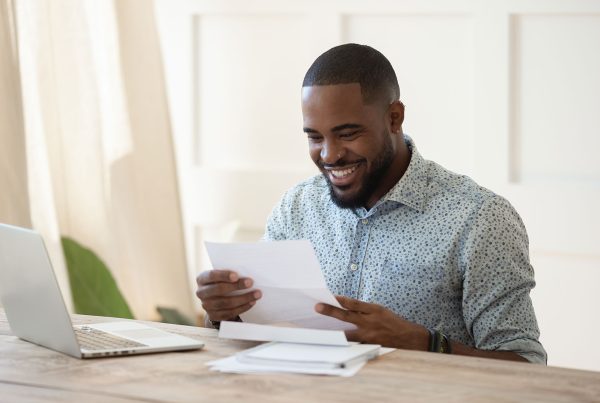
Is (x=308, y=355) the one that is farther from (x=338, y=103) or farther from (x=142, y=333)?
(x=338, y=103)

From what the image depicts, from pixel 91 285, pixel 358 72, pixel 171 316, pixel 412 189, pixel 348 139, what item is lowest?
pixel 171 316

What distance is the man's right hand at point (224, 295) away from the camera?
170cm

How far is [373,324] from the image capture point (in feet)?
5.57

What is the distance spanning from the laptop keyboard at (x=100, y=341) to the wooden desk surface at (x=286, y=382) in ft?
0.18

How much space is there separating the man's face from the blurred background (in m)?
0.94

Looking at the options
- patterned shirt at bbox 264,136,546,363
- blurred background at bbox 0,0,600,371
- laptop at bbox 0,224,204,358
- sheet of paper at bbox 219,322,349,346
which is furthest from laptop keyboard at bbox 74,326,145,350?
blurred background at bbox 0,0,600,371

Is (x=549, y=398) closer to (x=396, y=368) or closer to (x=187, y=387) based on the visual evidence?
(x=396, y=368)

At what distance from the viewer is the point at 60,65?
10.2 ft

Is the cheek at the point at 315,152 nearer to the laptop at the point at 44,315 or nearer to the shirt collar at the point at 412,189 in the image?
the shirt collar at the point at 412,189

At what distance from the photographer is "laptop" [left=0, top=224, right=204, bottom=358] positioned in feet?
5.27

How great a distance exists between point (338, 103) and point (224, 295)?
0.42 meters

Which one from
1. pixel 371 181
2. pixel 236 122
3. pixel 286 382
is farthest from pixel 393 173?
pixel 236 122

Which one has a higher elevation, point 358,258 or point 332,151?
point 332,151

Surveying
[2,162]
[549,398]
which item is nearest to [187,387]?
[549,398]
